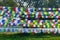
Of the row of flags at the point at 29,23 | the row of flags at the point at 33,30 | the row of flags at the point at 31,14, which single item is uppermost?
the row of flags at the point at 31,14

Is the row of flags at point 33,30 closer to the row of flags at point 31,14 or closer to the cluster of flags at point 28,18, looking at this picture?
the cluster of flags at point 28,18

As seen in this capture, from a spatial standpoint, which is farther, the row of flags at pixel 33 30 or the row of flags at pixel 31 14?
the row of flags at pixel 31 14

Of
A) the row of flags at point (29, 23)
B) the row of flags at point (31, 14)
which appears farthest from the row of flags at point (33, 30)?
the row of flags at point (31, 14)

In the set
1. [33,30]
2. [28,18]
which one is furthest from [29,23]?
[33,30]

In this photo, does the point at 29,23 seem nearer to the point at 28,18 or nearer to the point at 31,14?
the point at 28,18

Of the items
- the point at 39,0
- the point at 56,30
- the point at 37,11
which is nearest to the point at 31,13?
the point at 37,11

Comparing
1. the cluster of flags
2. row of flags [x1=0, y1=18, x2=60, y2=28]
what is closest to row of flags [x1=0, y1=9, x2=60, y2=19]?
the cluster of flags

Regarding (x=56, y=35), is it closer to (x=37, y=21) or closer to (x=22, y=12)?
(x=37, y=21)

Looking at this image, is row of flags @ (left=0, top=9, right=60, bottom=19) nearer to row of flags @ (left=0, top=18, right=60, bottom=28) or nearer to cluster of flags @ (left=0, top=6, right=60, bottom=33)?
cluster of flags @ (left=0, top=6, right=60, bottom=33)
